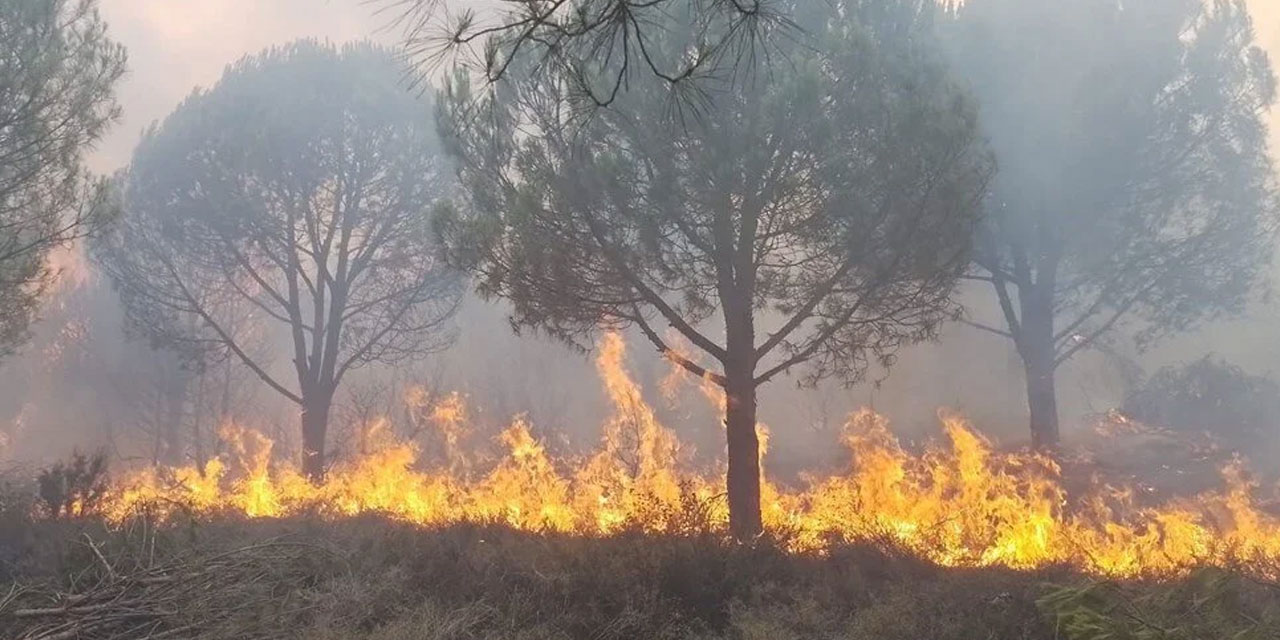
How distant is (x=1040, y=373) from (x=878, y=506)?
22.3 ft

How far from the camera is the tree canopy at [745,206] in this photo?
766 cm

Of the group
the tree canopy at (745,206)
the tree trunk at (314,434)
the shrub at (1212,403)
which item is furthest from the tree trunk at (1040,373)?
the tree trunk at (314,434)

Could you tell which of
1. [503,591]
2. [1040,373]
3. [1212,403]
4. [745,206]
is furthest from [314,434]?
[1212,403]

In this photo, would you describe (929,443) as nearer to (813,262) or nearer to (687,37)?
(813,262)

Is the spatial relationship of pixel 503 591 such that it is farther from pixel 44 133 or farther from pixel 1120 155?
pixel 1120 155

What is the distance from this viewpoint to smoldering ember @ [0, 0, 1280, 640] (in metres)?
5.48

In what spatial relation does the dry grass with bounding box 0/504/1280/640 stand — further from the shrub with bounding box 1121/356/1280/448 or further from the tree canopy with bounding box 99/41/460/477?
the shrub with bounding box 1121/356/1280/448

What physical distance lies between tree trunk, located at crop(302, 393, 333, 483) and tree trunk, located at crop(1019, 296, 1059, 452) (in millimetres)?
13649

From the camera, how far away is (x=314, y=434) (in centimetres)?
1473

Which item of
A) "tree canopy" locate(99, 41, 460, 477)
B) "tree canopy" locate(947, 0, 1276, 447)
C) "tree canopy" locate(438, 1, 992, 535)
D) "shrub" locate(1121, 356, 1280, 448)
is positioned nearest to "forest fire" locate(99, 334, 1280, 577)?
"tree canopy" locate(438, 1, 992, 535)

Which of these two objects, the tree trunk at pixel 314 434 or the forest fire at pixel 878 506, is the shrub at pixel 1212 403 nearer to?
the forest fire at pixel 878 506

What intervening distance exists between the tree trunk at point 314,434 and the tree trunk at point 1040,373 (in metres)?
13.6

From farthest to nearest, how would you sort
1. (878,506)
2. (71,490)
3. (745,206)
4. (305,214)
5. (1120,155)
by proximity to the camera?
(305,214), (1120,155), (71,490), (878,506), (745,206)

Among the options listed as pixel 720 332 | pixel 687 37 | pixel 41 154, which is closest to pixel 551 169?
pixel 687 37
